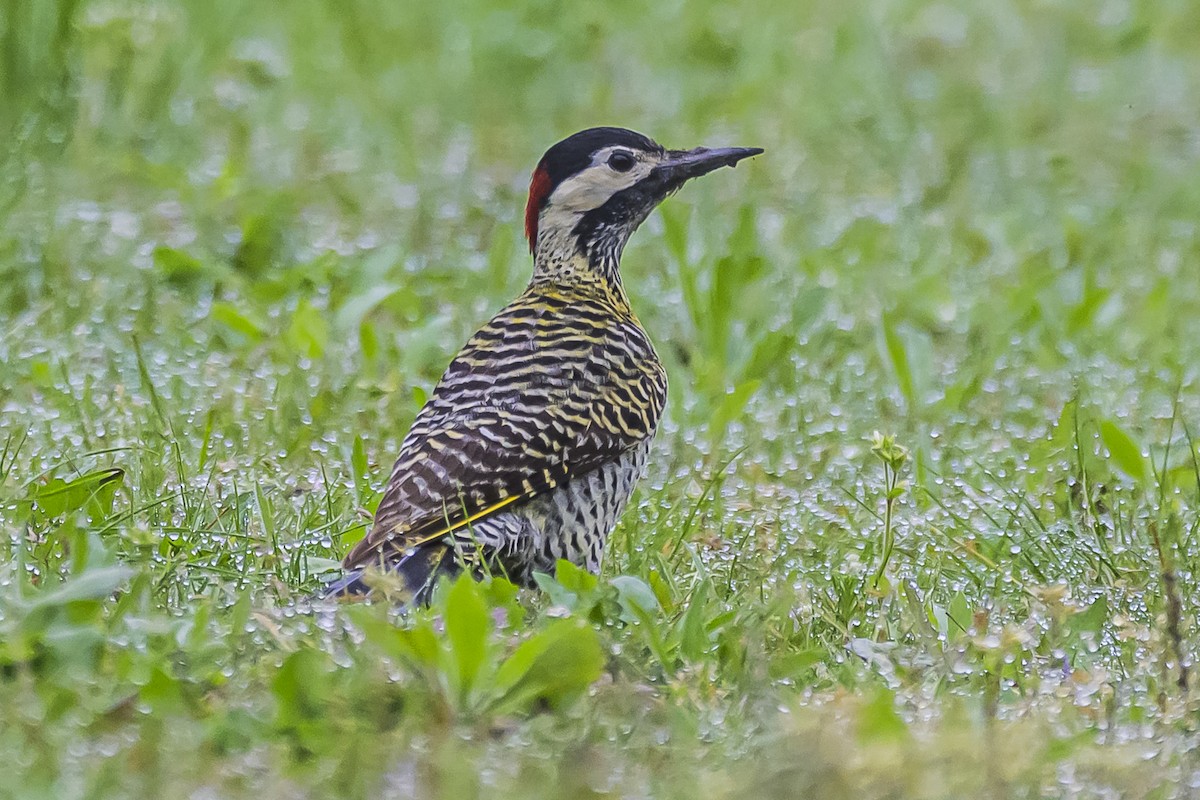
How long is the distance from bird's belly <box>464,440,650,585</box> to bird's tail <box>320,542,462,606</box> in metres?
0.16

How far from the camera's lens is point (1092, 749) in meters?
3.35

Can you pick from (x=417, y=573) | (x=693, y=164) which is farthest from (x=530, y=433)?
(x=693, y=164)

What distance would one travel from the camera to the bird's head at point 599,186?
205 inches

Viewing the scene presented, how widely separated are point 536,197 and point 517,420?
102 centimetres

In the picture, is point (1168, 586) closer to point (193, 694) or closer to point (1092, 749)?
point (1092, 749)

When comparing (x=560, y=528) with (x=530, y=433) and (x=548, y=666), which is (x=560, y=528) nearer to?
(x=530, y=433)

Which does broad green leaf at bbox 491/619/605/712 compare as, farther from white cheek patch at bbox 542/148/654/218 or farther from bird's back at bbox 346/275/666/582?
white cheek patch at bbox 542/148/654/218

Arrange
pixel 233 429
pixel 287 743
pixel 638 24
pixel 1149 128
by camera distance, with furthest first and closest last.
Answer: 1. pixel 638 24
2. pixel 1149 128
3. pixel 233 429
4. pixel 287 743

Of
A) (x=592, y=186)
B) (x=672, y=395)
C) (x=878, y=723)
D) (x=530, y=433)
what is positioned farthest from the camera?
(x=672, y=395)

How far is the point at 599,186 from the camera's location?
17.2 feet

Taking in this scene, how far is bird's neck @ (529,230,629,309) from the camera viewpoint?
5.27m

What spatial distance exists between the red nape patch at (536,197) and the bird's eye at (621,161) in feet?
0.60

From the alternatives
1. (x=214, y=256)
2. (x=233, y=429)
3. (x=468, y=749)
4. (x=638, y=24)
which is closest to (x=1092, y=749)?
(x=468, y=749)

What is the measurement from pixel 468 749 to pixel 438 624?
49cm
